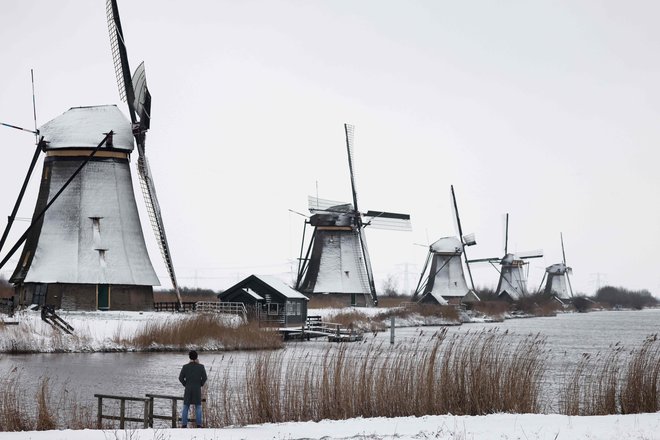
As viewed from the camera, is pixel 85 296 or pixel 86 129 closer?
pixel 85 296

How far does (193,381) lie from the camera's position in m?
13.3


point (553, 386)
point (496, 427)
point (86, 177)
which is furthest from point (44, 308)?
point (496, 427)

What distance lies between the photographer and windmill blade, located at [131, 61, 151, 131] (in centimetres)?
3419

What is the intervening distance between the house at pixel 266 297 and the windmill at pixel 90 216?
286 inches

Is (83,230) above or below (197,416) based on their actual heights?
above

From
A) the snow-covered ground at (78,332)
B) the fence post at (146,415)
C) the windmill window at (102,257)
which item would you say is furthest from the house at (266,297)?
the fence post at (146,415)

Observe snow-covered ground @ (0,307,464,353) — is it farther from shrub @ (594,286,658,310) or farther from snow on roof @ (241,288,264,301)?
shrub @ (594,286,658,310)

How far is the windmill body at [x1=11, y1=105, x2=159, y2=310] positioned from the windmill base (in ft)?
0.12

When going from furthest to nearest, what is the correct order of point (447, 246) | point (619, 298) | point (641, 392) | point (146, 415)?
1. point (619, 298)
2. point (447, 246)
3. point (641, 392)
4. point (146, 415)

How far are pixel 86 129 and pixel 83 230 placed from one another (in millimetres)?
3644

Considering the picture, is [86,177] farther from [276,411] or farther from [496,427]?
[496,427]

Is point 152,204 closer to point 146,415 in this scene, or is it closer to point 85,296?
point 85,296

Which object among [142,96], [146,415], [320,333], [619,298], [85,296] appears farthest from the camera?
[619,298]

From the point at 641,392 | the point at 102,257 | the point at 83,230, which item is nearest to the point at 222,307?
the point at 102,257
